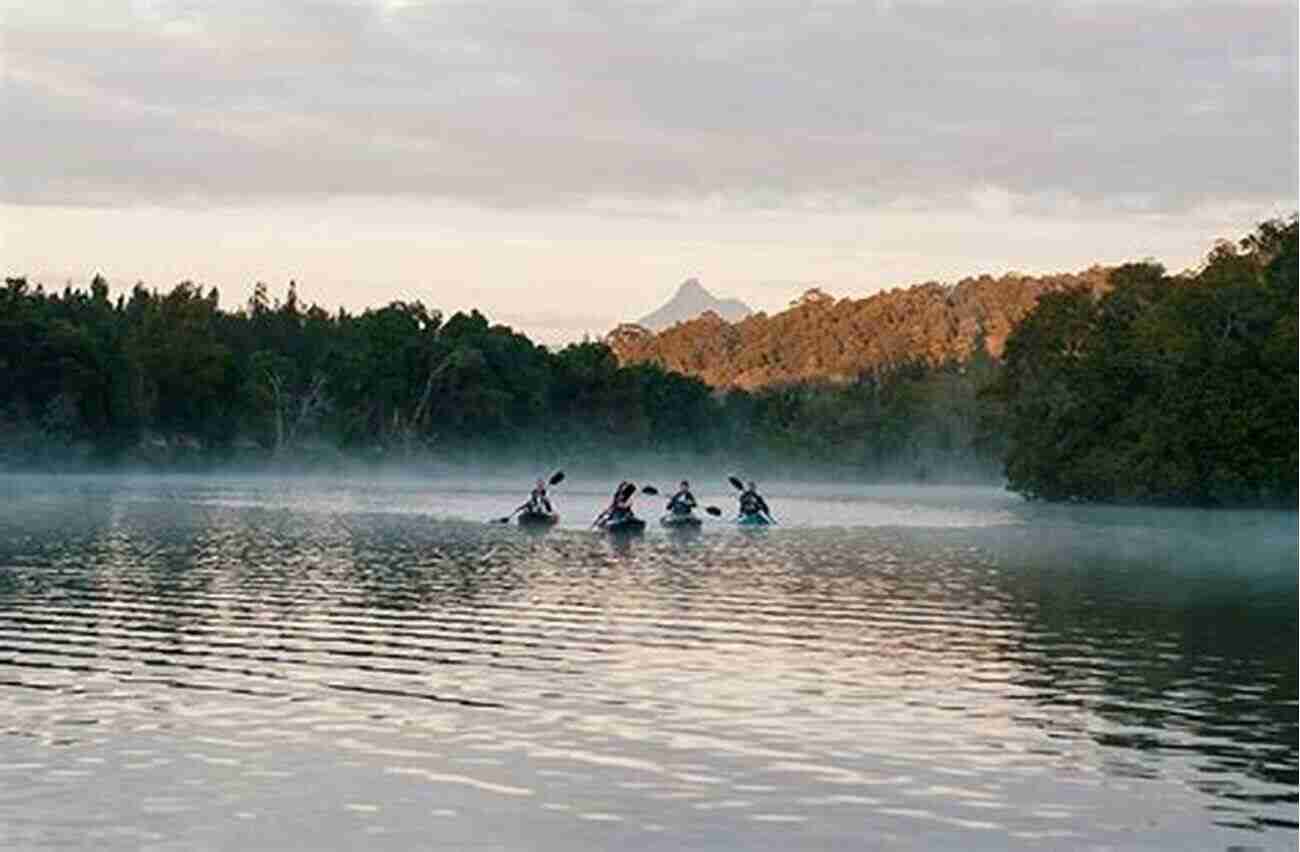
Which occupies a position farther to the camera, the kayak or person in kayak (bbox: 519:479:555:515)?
person in kayak (bbox: 519:479:555:515)

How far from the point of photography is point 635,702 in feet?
75.8

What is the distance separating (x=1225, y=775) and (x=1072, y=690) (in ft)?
20.3

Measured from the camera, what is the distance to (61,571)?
41438 millimetres

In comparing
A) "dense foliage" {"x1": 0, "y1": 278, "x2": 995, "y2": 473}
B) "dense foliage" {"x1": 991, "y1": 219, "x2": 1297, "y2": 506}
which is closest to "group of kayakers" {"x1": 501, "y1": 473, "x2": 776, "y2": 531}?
"dense foliage" {"x1": 991, "y1": 219, "x2": 1297, "y2": 506}

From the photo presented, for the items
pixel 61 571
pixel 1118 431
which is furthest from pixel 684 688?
pixel 1118 431

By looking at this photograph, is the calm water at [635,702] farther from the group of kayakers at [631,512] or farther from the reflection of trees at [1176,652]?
the group of kayakers at [631,512]

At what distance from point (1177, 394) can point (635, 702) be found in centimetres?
7645

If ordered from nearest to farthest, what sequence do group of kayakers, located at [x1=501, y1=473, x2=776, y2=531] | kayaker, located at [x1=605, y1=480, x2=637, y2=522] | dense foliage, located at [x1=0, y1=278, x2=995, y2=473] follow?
1. kayaker, located at [x1=605, y1=480, x2=637, y2=522]
2. group of kayakers, located at [x1=501, y1=473, x2=776, y2=531]
3. dense foliage, located at [x1=0, y1=278, x2=995, y2=473]

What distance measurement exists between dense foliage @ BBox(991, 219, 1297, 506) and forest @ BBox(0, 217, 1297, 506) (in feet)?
0.42

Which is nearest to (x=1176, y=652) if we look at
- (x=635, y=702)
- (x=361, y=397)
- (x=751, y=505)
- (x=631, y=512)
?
(x=635, y=702)

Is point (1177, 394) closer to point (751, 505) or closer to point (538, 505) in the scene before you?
point (751, 505)

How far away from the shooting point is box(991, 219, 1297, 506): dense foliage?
307 ft

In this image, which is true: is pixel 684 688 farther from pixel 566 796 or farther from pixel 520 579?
pixel 520 579

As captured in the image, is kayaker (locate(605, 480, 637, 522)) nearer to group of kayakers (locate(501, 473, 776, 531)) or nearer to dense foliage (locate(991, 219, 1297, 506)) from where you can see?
group of kayakers (locate(501, 473, 776, 531))
